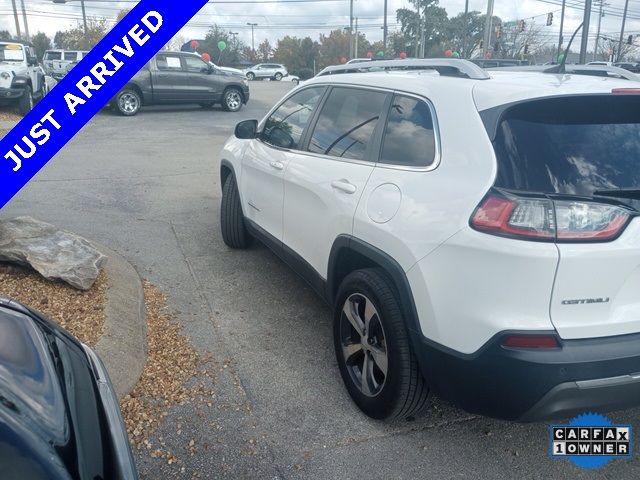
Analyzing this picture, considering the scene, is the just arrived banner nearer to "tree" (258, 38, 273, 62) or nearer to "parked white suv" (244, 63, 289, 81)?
"parked white suv" (244, 63, 289, 81)

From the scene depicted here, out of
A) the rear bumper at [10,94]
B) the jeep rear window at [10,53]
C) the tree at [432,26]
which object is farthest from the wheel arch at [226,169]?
the tree at [432,26]

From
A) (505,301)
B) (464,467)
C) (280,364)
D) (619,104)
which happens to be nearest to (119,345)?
(280,364)

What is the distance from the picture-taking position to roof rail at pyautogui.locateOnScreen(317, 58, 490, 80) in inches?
118

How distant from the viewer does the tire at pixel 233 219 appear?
535cm

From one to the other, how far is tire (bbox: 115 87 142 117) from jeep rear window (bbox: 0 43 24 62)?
2797 millimetres

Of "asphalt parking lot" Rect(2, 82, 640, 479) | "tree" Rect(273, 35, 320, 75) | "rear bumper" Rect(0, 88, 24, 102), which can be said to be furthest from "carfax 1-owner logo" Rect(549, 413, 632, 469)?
"tree" Rect(273, 35, 320, 75)

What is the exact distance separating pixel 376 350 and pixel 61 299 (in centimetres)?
228

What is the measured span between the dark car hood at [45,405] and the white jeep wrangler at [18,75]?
14.9 meters

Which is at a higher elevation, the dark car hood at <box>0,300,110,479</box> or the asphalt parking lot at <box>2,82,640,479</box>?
the dark car hood at <box>0,300,110,479</box>

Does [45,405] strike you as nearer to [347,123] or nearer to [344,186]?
[344,186]

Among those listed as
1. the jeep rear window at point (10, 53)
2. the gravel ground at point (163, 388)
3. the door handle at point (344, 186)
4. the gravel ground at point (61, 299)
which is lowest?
the gravel ground at point (163, 388)

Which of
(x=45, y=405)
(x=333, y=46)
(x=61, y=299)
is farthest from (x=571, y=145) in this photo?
(x=333, y=46)

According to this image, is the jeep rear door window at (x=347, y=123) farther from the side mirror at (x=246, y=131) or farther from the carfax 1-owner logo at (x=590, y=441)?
the carfax 1-owner logo at (x=590, y=441)

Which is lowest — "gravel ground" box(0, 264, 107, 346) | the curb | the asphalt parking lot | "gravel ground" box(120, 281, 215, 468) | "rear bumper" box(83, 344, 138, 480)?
the asphalt parking lot
